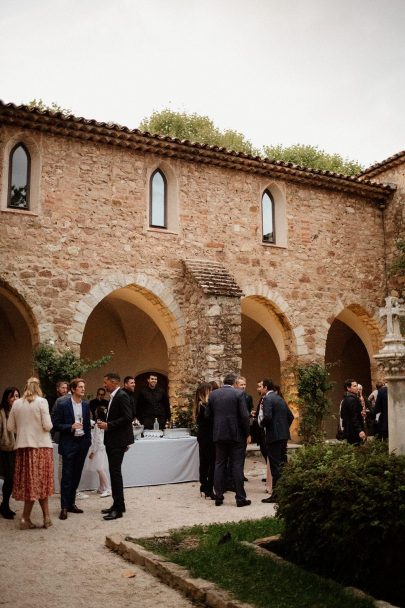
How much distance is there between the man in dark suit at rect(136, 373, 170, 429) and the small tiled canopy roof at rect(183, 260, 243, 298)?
2420 mm

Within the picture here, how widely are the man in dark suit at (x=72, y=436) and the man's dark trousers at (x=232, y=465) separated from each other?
1.84 metres

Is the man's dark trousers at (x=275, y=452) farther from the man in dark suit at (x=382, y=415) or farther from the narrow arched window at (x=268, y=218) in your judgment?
the narrow arched window at (x=268, y=218)

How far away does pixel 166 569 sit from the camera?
464 centimetres

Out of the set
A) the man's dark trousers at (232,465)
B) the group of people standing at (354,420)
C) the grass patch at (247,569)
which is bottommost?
the grass patch at (247,569)

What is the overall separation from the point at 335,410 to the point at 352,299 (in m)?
4.92

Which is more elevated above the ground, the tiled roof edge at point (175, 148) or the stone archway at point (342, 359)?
the tiled roof edge at point (175, 148)

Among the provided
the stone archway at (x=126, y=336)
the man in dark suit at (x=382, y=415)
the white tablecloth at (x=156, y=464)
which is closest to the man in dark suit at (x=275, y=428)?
the man in dark suit at (x=382, y=415)

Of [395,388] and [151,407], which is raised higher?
[395,388]

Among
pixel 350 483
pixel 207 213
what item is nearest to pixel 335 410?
pixel 207 213

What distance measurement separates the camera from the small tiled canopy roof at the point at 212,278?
12070mm

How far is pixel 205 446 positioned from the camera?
8.73 m

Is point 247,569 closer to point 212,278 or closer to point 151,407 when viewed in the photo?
point 151,407

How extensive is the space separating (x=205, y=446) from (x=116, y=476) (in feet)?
6.91

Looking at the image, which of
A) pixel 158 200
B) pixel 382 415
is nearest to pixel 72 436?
pixel 382 415
